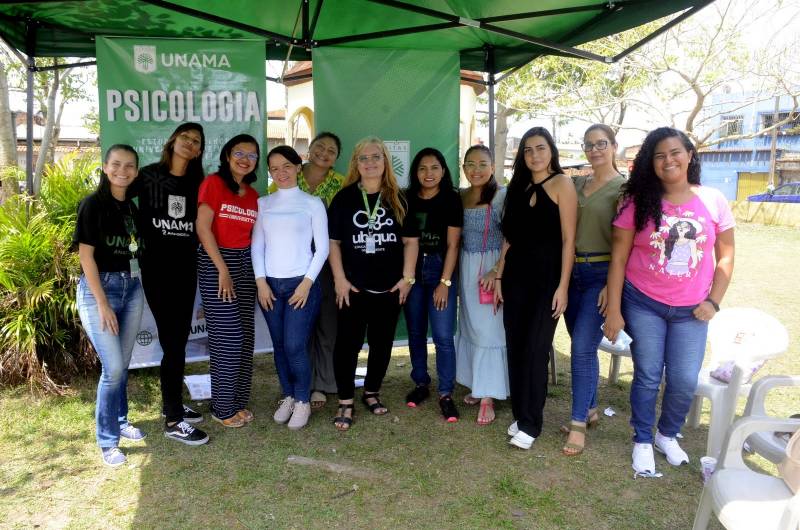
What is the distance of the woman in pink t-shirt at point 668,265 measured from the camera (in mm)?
3020

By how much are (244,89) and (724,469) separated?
401 cm

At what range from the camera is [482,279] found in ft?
12.5

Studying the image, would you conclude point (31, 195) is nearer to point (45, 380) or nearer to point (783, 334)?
point (45, 380)

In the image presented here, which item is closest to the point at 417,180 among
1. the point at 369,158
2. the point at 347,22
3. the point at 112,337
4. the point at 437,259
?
the point at 369,158

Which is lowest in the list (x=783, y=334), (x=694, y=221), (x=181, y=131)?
(x=783, y=334)

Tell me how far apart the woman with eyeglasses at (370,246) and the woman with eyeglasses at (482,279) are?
409mm

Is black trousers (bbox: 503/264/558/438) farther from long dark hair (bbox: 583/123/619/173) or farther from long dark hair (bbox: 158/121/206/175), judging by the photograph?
long dark hair (bbox: 158/121/206/175)

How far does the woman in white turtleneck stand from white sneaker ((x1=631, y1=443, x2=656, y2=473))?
6.77ft

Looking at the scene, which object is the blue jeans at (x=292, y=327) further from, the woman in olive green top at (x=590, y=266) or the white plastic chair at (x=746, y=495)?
the white plastic chair at (x=746, y=495)

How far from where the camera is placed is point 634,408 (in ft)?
11.0

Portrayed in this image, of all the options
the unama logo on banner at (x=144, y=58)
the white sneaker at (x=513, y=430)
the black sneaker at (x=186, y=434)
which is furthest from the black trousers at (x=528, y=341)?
the unama logo on banner at (x=144, y=58)

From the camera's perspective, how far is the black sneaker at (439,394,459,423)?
13.1 feet

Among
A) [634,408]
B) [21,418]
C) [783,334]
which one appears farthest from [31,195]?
[783,334]

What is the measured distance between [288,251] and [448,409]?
60.6 inches
